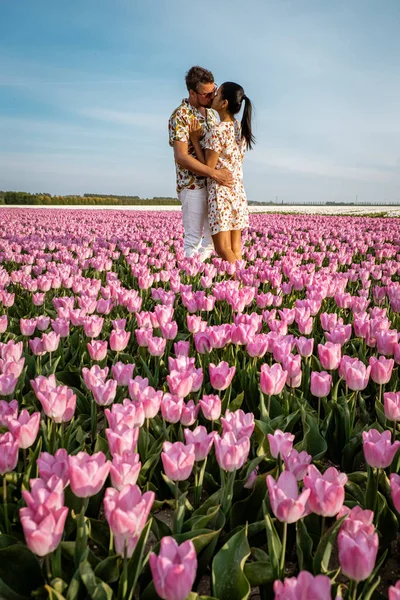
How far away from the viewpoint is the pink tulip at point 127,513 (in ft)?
3.36

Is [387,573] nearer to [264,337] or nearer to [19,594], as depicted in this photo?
[19,594]

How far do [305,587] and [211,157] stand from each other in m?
5.16

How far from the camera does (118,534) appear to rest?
1.05 m

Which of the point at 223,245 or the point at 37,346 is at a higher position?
the point at 223,245

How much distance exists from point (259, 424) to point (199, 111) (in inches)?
188

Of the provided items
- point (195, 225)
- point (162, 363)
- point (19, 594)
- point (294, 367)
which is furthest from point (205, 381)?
point (195, 225)

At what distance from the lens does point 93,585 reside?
1105 millimetres

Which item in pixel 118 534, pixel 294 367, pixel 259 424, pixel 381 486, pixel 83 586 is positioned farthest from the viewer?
pixel 294 367

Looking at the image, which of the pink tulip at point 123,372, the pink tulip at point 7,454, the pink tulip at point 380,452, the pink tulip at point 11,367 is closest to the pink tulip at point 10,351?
the pink tulip at point 11,367

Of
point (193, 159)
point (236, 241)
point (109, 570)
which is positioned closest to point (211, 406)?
point (109, 570)

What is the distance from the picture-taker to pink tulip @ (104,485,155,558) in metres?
1.03

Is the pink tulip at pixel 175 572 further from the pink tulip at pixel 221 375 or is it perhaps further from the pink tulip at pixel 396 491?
the pink tulip at pixel 221 375

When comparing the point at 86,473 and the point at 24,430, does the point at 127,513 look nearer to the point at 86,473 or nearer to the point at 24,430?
the point at 86,473

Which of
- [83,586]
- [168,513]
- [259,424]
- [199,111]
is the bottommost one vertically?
[168,513]
